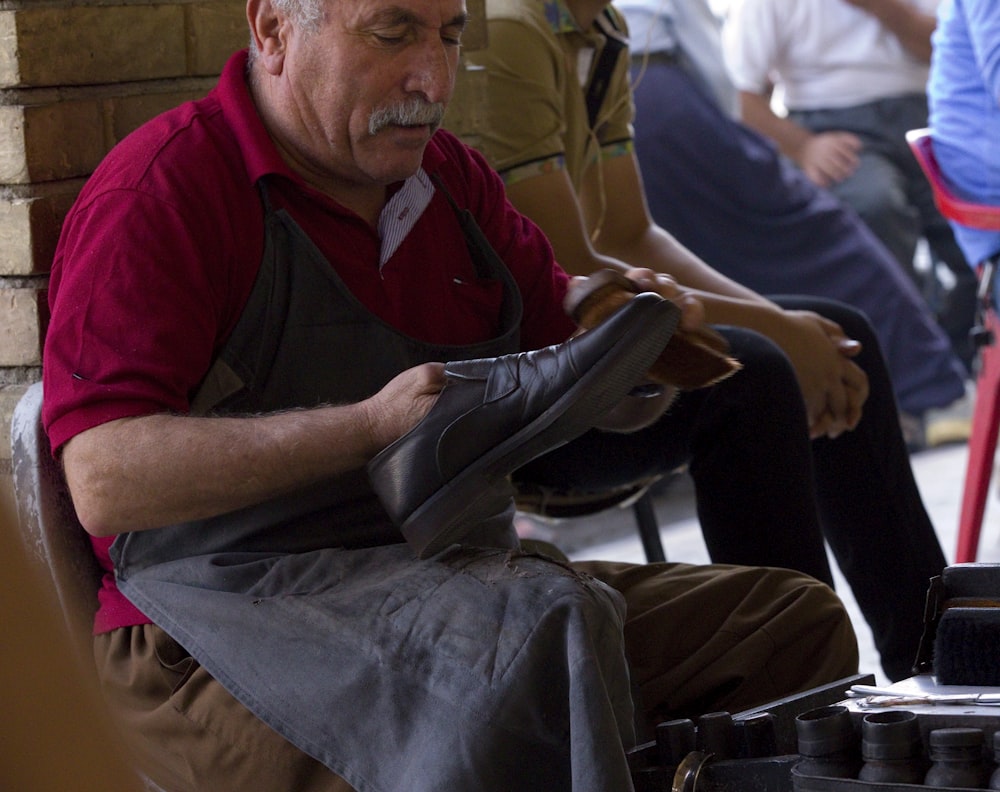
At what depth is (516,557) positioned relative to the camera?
1225mm

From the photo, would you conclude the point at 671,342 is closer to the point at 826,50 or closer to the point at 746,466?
the point at 746,466

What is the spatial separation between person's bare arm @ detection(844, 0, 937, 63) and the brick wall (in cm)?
337

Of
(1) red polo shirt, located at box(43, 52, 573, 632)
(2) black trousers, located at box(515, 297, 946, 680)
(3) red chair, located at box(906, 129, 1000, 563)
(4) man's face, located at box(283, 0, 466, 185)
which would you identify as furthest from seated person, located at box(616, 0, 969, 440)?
(4) man's face, located at box(283, 0, 466, 185)

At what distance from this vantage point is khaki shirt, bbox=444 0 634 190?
77.2 inches

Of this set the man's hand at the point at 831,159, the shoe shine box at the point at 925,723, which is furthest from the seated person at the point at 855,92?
the shoe shine box at the point at 925,723

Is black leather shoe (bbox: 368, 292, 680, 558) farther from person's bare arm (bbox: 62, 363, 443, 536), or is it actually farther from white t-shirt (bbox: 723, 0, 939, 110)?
white t-shirt (bbox: 723, 0, 939, 110)

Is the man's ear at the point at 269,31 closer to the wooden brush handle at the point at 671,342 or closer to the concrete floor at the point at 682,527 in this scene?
the wooden brush handle at the point at 671,342

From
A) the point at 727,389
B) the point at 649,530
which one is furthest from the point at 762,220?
the point at 727,389

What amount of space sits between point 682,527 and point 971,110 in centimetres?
133

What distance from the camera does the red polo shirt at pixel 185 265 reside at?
1.22 metres

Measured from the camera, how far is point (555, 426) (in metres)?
1.14

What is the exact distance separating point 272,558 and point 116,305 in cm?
25

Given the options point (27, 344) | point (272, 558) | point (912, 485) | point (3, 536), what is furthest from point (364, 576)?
point (912, 485)

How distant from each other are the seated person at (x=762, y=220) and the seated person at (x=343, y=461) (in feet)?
9.21
